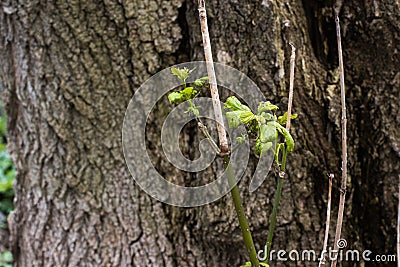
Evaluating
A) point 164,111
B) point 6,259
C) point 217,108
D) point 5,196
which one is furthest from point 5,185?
point 217,108

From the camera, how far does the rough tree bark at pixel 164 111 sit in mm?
1105

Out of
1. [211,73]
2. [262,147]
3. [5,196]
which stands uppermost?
[5,196]

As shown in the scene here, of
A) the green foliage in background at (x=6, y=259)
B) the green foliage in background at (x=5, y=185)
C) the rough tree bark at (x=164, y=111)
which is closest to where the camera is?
the rough tree bark at (x=164, y=111)

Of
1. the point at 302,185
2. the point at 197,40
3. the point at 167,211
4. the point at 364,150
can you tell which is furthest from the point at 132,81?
the point at 364,150

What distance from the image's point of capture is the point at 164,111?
1260 mm

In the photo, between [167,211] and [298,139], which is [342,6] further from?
[167,211]

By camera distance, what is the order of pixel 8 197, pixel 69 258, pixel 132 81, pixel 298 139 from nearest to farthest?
pixel 298 139 < pixel 132 81 < pixel 69 258 < pixel 8 197

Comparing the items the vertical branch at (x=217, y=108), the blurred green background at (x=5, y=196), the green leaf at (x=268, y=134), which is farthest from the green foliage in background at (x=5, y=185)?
the green leaf at (x=268, y=134)

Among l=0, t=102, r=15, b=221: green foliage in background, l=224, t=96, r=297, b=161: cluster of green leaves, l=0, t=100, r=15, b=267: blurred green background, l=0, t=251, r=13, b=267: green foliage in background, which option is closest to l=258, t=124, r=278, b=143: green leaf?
l=224, t=96, r=297, b=161: cluster of green leaves

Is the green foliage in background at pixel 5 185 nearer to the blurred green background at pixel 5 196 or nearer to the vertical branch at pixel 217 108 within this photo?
the blurred green background at pixel 5 196

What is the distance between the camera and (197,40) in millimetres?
1175

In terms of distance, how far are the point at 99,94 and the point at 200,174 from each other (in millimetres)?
354

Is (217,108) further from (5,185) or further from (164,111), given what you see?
(5,185)

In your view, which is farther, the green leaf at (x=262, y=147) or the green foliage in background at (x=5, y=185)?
the green foliage in background at (x=5, y=185)
